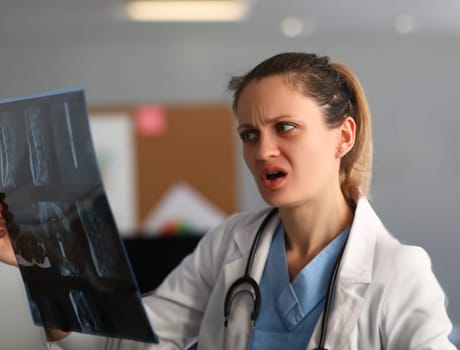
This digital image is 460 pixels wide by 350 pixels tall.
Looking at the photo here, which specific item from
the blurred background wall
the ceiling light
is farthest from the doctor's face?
the ceiling light

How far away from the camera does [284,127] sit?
82 cm

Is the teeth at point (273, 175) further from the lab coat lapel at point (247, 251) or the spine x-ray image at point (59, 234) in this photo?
the spine x-ray image at point (59, 234)

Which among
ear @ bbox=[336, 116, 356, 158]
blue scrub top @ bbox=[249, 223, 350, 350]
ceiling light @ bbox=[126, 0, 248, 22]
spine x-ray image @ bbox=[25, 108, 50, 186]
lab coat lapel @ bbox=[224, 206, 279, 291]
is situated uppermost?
ceiling light @ bbox=[126, 0, 248, 22]

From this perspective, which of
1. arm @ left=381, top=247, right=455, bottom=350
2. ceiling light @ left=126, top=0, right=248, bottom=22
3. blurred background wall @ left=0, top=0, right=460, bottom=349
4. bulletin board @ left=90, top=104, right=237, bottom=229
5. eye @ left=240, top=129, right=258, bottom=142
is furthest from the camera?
bulletin board @ left=90, top=104, right=237, bottom=229

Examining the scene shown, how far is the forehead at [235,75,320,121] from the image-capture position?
0.82 m

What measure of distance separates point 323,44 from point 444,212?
32.6 inches

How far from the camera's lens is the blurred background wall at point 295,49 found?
2.63 m

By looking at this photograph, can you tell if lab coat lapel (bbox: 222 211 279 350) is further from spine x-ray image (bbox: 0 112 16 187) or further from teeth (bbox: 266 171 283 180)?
spine x-ray image (bbox: 0 112 16 187)

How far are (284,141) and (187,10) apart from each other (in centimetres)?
219

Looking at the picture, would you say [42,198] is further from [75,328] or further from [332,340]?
[332,340]

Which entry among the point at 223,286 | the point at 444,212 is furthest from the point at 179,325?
the point at 444,212

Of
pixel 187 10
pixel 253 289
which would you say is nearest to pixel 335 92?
pixel 253 289

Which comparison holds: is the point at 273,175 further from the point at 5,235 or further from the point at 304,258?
the point at 5,235

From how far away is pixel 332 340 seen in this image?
781 millimetres
